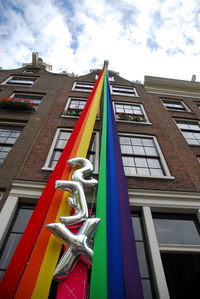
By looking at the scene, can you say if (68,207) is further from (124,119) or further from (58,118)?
(124,119)

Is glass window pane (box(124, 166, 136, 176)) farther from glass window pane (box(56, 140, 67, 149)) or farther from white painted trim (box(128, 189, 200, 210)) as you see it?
glass window pane (box(56, 140, 67, 149))

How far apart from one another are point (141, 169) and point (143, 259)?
134 inches

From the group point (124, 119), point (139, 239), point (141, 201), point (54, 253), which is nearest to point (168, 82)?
point (124, 119)

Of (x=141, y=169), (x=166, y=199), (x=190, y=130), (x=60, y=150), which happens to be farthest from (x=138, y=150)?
(x=190, y=130)

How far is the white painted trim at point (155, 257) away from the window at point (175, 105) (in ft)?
33.1

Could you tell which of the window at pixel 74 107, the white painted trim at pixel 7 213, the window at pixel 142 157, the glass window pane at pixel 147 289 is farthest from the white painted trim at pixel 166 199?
the window at pixel 74 107

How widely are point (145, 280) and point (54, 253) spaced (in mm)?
2535

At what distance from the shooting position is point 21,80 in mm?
16156

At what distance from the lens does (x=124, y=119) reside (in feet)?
34.7

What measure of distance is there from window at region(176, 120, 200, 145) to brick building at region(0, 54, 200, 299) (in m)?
0.06

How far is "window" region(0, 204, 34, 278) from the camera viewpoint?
4.72m

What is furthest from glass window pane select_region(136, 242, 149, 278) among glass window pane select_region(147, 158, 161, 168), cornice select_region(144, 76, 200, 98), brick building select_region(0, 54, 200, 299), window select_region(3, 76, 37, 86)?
window select_region(3, 76, 37, 86)

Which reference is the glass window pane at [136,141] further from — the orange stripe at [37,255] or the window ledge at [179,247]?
the orange stripe at [37,255]

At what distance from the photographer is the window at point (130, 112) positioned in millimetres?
10645
